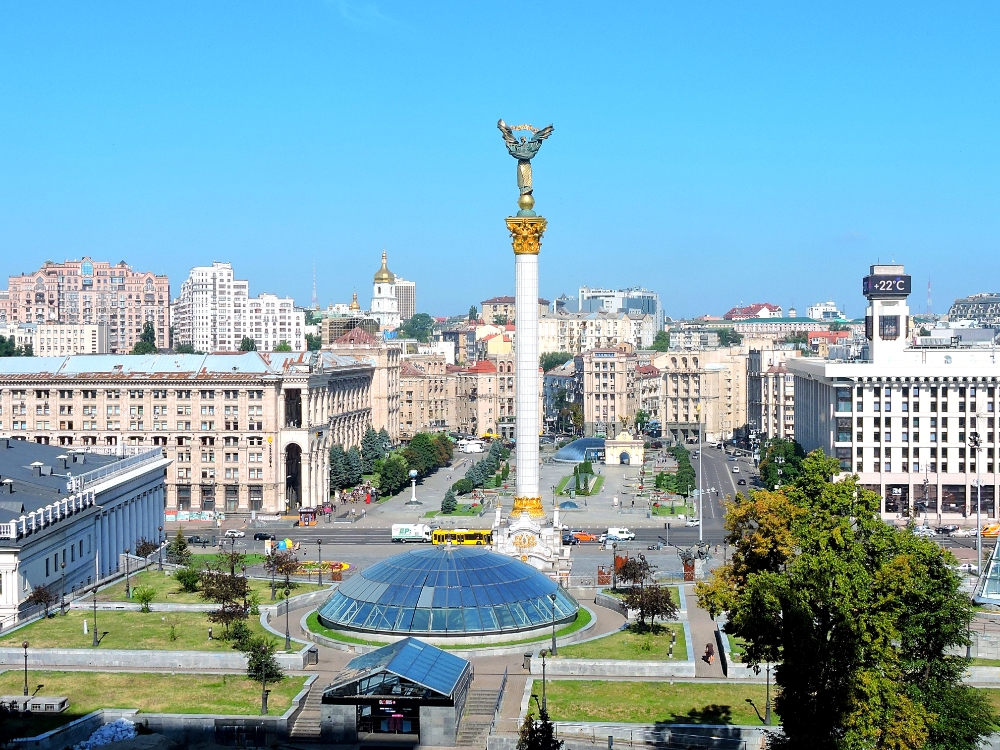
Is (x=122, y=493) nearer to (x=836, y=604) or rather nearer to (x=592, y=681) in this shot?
(x=592, y=681)

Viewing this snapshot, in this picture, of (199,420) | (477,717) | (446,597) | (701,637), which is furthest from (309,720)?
(199,420)

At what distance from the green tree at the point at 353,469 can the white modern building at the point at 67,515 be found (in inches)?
1340

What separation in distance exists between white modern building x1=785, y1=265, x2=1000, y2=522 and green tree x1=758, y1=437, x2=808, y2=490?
20.7 feet

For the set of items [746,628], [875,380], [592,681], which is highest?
[875,380]

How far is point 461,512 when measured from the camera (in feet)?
338

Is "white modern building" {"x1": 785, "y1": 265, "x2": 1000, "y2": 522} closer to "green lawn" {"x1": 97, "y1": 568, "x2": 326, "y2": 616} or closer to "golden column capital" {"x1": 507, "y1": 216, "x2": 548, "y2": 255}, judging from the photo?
"golden column capital" {"x1": 507, "y1": 216, "x2": 548, "y2": 255}

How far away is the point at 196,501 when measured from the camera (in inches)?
4154

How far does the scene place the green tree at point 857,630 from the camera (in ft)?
103

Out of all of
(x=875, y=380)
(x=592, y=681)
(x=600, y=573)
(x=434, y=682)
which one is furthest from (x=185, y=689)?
(x=875, y=380)

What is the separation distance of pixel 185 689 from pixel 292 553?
3581 centimetres

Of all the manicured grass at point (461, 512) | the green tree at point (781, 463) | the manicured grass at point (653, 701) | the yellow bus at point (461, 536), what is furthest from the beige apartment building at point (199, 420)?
the manicured grass at point (653, 701)

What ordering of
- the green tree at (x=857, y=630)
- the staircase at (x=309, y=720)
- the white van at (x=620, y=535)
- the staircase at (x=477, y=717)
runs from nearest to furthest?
1. the green tree at (x=857, y=630)
2. the staircase at (x=477, y=717)
3. the staircase at (x=309, y=720)
4. the white van at (x=620, y=535)

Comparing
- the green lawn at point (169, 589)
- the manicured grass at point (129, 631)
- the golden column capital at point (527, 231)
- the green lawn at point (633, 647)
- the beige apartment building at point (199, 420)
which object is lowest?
the green lawn at point (633, 647)

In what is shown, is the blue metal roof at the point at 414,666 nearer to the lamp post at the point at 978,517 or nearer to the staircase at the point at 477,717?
the staircase at the point at 477,717
